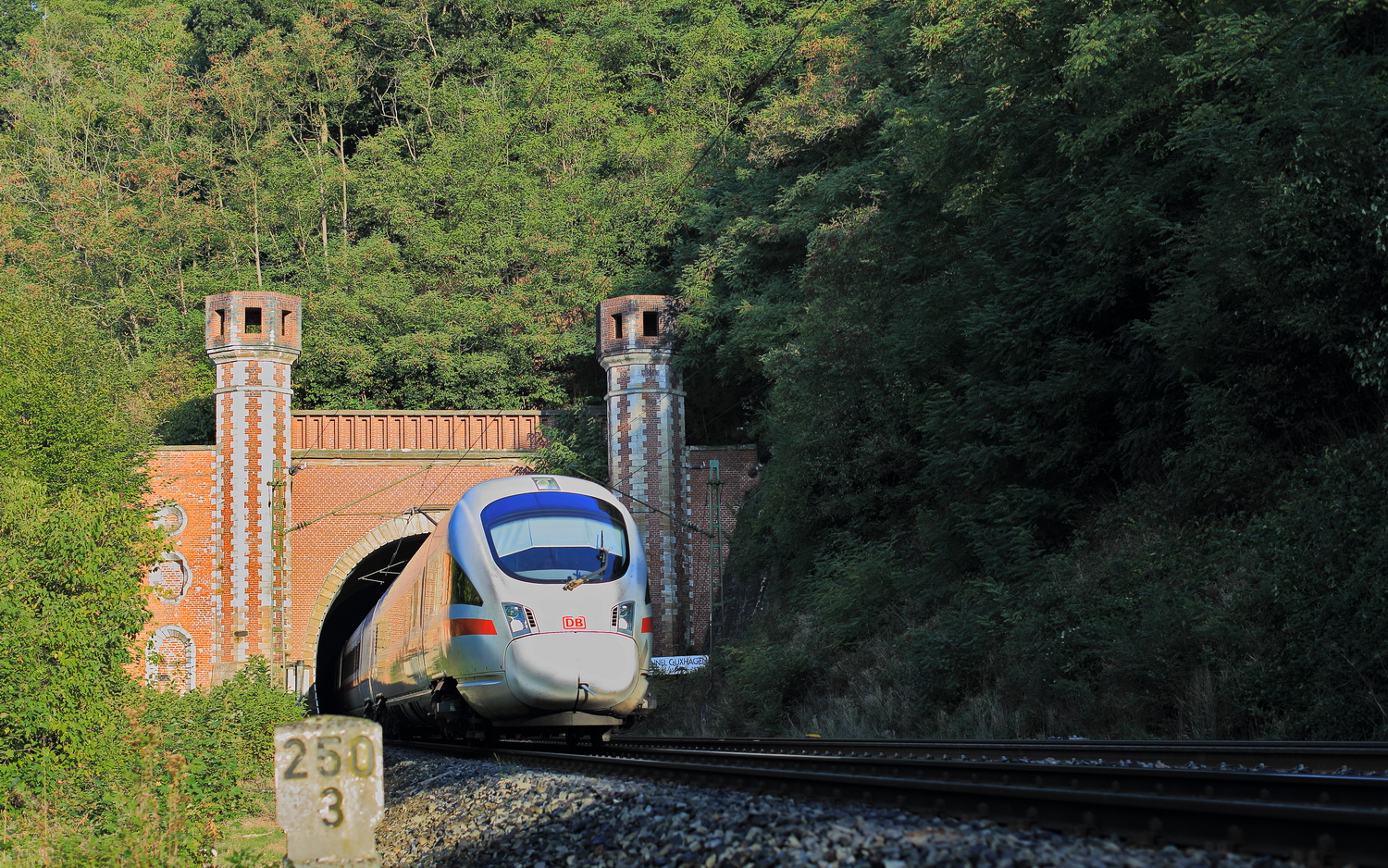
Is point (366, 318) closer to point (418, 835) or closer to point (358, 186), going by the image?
point (358, 186)

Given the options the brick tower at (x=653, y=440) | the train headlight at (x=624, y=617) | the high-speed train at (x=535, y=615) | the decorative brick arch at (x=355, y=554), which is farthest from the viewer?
the brick tower at (x=653, y=440)

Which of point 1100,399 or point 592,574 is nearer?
point 592,574

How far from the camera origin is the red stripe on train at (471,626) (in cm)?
1098

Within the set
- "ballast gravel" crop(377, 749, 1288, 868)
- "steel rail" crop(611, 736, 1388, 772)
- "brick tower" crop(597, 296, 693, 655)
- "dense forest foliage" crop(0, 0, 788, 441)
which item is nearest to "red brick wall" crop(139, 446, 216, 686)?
"dense forest foliage" crop(0, 0, 788, 441)

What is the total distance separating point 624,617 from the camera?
37.3ft

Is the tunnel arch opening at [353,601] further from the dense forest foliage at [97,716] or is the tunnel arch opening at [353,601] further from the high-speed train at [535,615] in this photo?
the high-speed train at [535,615]

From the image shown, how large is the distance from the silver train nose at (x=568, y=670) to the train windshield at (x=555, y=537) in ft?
2.02

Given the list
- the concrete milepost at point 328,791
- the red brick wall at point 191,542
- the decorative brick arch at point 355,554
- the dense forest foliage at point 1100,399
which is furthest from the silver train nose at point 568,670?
the red brick wall at point 191,542

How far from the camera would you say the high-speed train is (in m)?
10.8

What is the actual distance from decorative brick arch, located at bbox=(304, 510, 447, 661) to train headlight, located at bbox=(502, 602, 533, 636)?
16463 millimetres

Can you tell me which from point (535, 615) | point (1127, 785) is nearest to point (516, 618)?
point (535, 615)

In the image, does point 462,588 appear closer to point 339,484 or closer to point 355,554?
point 355,554

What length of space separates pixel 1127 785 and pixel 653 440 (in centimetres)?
2174

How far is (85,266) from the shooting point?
4084 centimetres
